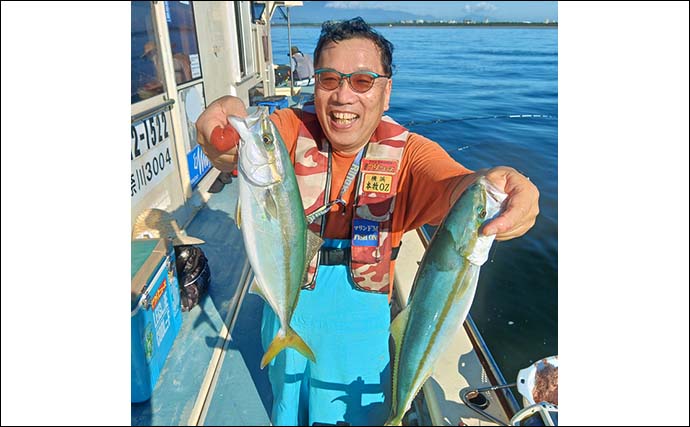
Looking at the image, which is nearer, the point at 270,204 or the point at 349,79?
the point at 270,204

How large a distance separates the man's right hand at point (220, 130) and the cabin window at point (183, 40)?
3.90 m

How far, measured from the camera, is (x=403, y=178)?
232cm

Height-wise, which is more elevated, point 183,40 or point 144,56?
point 183,40

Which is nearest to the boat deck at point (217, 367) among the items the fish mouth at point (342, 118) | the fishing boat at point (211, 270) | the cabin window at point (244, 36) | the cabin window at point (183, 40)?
the fishing boat at point (211, 270)

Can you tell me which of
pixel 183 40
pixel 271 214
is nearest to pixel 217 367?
pixel 271 214

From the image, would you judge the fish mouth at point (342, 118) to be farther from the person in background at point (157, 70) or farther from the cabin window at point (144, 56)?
the person in background at point (157, 70)

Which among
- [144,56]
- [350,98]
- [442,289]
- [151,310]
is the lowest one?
[151,310]

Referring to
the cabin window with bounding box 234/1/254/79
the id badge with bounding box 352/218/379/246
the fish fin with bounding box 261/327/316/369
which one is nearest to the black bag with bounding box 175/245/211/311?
the fish fin with bounding box 261/327/316/369

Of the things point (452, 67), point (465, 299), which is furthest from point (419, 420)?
point (452, 67)

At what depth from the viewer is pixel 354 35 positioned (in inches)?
81.8

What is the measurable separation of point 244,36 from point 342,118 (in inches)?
347

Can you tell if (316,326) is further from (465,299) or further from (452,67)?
(452,67)

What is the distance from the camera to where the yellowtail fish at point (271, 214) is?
1.78m

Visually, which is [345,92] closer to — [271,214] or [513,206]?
[271,214]
